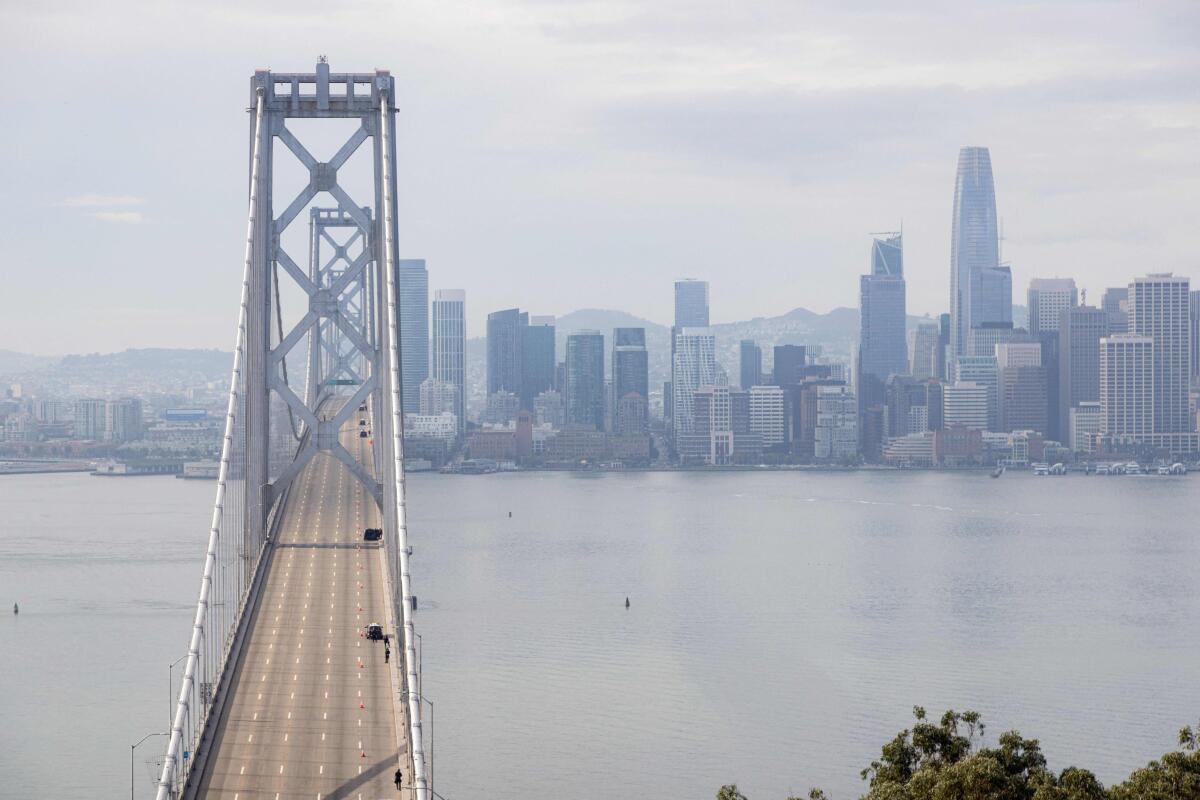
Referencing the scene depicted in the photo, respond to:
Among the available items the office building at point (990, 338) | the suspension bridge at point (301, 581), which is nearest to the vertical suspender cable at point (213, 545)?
the suspension bridge at point (301, 581)

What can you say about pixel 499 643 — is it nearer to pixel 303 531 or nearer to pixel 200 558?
pixel 303 531

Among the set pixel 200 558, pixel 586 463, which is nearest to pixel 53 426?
pixel 586 463

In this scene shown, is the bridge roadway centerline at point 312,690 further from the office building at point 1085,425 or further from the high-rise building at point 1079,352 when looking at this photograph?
the high-rise building at point 1079,352

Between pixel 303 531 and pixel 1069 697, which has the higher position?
pixel 303 531

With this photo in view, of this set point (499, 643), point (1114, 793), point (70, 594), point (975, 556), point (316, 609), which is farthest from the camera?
point (975, 556)

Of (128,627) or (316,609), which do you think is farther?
(128,627)

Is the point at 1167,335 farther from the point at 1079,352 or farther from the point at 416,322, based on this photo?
the point at 416,322

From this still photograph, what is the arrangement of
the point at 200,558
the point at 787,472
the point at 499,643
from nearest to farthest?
the point at 499,643 < the point at 200,558 < the point at 787,472

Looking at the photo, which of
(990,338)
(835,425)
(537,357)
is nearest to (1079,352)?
(990,338)

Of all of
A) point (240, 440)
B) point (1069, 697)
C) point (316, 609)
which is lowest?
point (1069, 697)
